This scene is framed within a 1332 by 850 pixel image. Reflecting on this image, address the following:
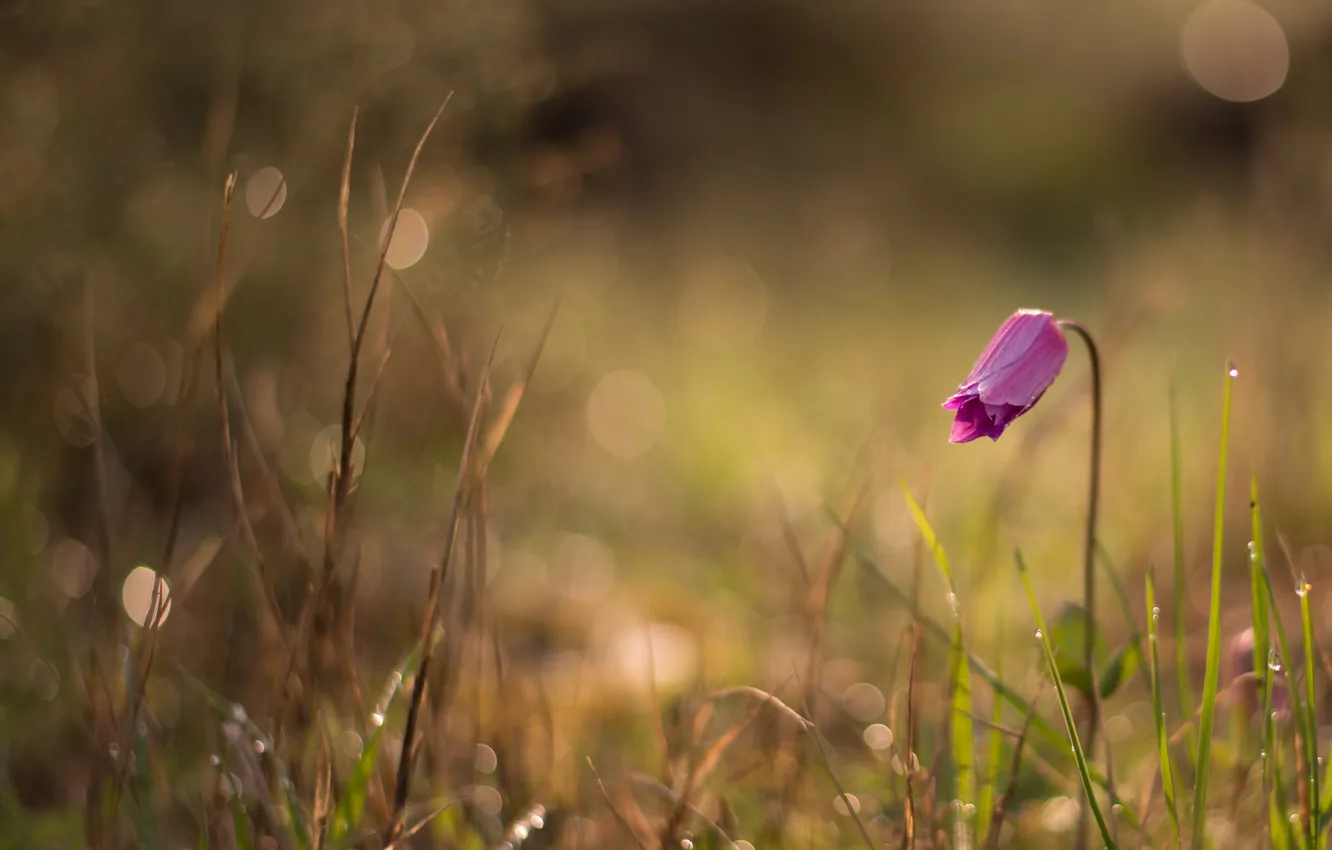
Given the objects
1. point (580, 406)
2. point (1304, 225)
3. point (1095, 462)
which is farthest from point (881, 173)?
point (1095, 462)

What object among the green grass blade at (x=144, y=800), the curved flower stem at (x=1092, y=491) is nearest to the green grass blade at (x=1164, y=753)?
the curved flower stem at (x=1092, y=491)

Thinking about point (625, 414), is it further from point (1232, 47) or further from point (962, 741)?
point (1232, 47)

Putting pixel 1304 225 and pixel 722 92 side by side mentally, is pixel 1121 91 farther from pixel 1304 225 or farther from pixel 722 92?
pixel 1304 225

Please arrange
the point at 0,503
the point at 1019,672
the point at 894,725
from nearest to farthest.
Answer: the point at 894,725
the point at 1019,672
the point at 0,503

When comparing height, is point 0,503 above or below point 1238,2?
below

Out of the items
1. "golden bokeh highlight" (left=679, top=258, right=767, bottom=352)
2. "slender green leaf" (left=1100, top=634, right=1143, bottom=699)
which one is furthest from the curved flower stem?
"golden bokeh highlight" (left=679, top=258, right=767, bottom=352)

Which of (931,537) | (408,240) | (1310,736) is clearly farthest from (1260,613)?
(408,240)

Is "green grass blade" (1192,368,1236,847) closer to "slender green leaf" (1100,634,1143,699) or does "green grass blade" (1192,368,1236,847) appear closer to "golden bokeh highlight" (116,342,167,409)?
"slender green leaf" (1100,634,1143,699)
